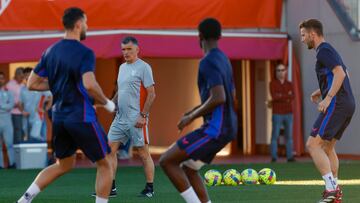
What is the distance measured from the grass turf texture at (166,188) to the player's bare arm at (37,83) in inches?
105

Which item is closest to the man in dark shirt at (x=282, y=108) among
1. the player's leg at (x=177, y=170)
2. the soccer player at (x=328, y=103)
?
the soccer player at (x=328, y=103)

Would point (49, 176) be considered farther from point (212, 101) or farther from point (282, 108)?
point (282, 108)

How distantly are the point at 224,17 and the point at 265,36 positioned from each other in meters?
1.01

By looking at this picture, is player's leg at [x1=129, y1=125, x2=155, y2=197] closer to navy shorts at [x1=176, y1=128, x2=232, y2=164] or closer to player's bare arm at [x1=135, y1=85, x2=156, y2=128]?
player's bare arm at [x1=135, y1=85, x2=156, y2=128]

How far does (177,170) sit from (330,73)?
2853 mm

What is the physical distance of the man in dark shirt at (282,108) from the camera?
68.0 ft

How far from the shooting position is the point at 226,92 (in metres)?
8.86

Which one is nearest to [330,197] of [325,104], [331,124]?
[331,124]

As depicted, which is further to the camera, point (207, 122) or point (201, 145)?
point (207, 122)

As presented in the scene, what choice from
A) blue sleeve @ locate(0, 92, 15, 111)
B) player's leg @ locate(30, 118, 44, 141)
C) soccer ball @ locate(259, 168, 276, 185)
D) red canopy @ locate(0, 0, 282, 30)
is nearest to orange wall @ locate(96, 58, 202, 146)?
red canopy @ locate(0, 0, 282, 30)

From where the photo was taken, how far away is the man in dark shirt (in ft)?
68.0

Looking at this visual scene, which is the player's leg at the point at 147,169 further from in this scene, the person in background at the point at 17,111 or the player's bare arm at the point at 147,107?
the person in background at the point at 17,111

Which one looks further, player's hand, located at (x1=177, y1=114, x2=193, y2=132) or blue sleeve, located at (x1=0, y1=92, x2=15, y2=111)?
blue sleeve, located at (x1=0, y1=92, x2=15, y2=111)

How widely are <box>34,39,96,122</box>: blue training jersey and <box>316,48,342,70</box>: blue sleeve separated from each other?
2.90 meters
